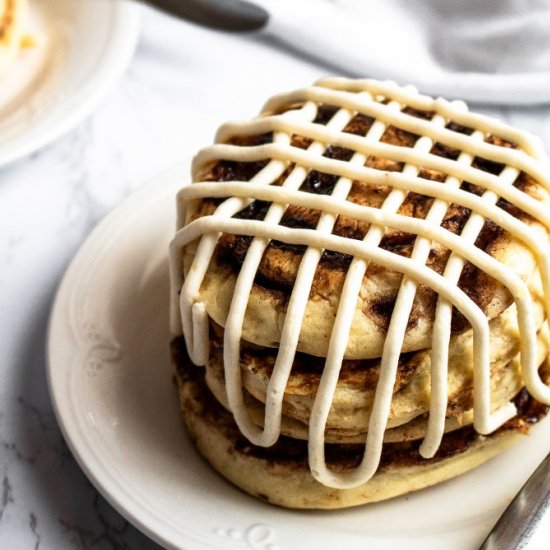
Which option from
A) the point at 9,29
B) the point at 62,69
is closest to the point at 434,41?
the point at 62,69

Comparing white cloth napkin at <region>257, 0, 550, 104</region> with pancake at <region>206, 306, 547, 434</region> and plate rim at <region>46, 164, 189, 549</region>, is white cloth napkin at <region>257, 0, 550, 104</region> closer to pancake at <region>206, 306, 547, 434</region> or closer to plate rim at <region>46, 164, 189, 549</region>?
plate rim at <region>46, 164, 189, 549</region>

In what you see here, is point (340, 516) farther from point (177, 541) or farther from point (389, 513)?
point (177, 541)

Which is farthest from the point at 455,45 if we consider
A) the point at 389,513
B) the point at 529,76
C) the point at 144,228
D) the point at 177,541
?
the point at 177,541

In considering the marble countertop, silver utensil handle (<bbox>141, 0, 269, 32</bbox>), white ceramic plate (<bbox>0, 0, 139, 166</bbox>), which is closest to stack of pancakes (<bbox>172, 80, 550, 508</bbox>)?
the marble countertop

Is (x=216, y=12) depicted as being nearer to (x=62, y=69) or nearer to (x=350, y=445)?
(x=62, y=69)

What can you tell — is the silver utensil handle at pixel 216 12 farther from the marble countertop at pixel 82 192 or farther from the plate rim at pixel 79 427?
the plate rim at pixel 79 427

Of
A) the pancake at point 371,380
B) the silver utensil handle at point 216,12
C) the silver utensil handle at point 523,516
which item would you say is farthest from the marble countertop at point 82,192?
the silver utensil handle at point 523,516
